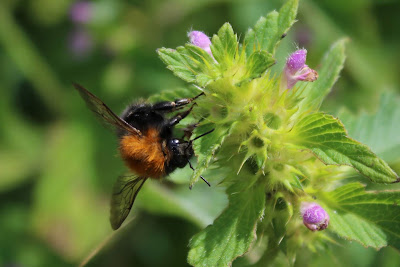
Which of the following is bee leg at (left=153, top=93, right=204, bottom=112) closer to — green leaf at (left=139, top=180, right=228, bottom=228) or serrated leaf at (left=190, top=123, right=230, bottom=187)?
serrated leaf at (left=190, top=123, right=230, bottom=187)

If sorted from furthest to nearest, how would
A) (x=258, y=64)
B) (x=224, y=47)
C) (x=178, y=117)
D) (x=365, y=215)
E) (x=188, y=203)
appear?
(x=188, y=203), (x=178, y=117), (x=365, y=215), (x=224, y=47), (x=258, y=64)

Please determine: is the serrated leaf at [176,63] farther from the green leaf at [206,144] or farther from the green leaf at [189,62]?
the green leaf at [206,144]

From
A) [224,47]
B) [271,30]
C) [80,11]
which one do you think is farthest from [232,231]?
[80,11]

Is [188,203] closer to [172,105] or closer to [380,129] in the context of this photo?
[172,105]

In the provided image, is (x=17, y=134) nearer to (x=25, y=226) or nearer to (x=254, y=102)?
(x=25, y=226)

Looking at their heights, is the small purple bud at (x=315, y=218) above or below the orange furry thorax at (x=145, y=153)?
above

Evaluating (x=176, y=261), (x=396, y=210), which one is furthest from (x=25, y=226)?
(x=396, y=210)

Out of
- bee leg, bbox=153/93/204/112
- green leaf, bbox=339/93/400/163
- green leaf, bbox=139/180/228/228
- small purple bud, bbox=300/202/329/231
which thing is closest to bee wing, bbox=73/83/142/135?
bee leg, bbox=153/93/204/112

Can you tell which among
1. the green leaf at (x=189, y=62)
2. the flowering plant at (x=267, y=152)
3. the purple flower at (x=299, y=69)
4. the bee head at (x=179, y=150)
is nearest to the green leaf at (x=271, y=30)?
the flowering plant at (x=267, y=152)
